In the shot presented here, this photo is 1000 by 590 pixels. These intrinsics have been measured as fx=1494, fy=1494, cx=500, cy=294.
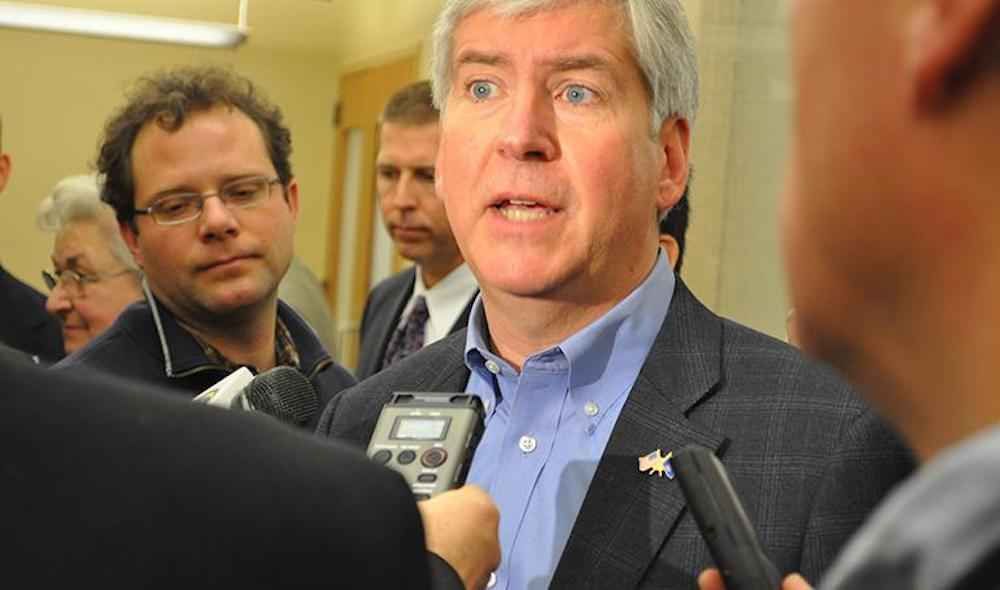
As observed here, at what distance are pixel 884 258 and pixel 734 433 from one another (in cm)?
114

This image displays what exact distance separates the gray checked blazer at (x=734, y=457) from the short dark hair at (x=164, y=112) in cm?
121

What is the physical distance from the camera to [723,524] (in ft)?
3.71

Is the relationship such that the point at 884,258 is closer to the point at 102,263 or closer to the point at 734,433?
the point at 734,433

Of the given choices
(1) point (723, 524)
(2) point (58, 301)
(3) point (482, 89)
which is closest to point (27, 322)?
(2) point (58, 301)

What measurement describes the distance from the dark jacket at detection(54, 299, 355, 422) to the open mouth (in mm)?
819

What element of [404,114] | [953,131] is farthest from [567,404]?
[404,114]

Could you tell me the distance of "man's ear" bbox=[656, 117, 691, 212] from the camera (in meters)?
1.96

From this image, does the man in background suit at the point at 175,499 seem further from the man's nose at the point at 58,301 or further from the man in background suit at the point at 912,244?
the man's nose at the point at 58,301

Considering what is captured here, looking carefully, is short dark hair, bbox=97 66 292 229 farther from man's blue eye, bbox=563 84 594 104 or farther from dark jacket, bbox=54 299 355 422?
man's blue eye, bbox=563 84 594 104

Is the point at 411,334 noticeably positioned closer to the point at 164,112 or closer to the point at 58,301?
the point at 58,301

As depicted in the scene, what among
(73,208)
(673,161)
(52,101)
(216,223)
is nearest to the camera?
(673,161)

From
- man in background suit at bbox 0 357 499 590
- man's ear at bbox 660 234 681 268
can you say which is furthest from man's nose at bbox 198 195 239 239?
man in background suit at bbox 0 357 499 590

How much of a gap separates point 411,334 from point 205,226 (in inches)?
48.7

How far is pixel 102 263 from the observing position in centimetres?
311
